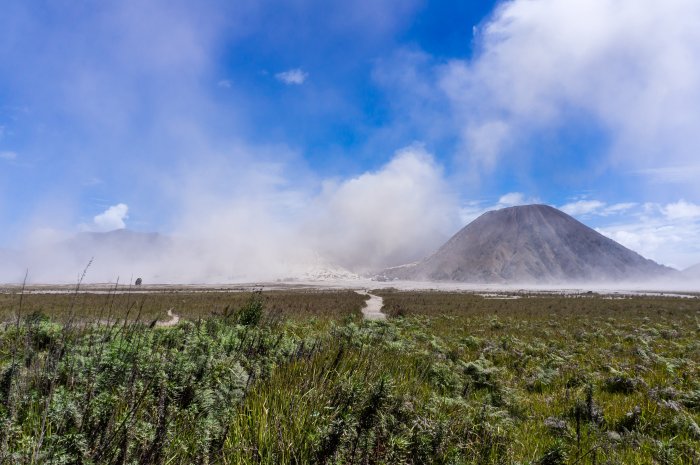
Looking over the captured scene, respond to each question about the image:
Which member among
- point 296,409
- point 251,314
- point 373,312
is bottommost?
point 373,312

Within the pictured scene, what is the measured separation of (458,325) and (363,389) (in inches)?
755

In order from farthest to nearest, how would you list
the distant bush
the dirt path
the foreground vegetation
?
the dirt path → the distant bush → the foreground vegetation

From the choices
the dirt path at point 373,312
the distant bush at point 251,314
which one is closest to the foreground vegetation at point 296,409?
the distant bush at point 251,314

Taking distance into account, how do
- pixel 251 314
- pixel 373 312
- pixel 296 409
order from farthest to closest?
pixel 373 312, pixel 251 314, pixel 296 409

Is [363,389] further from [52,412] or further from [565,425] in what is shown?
[565,425]

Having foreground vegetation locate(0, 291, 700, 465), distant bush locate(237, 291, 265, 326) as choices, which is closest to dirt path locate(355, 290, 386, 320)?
distant bush locate(237, 291, 265, 326)

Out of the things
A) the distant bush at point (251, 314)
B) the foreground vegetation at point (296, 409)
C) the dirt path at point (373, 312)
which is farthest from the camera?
the dirt path at point (373, 312)

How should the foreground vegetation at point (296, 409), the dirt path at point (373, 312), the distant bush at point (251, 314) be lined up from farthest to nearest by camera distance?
the dirt path at point (373, 312), the distant bush at point (251, 314), the foreground vegetation at point (296, 409)

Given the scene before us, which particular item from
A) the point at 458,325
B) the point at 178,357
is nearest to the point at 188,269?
the point at 458,325

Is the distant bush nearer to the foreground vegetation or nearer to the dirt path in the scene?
the foreground vegetation

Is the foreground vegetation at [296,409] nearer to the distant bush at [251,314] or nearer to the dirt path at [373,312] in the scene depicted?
the distant bush at [251,314]

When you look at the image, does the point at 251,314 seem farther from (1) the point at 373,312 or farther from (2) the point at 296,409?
(1) the point at 373,312

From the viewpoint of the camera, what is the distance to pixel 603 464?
4586mm

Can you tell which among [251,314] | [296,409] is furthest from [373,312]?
[296,409]
